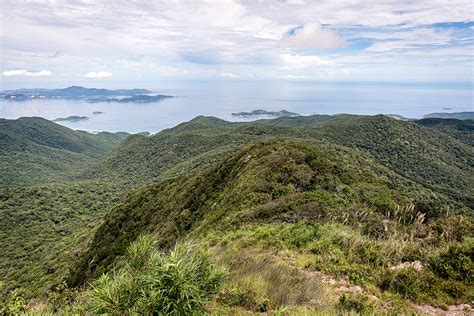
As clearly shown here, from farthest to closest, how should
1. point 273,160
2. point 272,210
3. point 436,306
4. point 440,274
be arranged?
1. point 273,160
2. point 272,210
3. point 440,274
4. point 436,306

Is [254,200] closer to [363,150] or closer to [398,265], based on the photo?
[398,265]

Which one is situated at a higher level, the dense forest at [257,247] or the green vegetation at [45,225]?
the dense forest at [257,247]

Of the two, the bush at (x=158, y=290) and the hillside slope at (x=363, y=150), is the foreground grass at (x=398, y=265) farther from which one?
the hillside slope at (x=363, y=150)

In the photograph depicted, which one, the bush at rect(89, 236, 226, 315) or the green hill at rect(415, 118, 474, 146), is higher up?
the bush at rect(89, 236, 226, 315)

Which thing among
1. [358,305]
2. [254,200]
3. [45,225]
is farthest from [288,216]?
[45,225]

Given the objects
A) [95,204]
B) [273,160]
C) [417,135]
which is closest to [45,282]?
[273,160]

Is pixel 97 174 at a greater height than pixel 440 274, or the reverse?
pixel 440 274

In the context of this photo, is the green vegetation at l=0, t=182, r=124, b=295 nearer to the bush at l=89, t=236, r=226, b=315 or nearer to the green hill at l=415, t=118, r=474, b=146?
the bush at l=89, t=236, r=226, b=315

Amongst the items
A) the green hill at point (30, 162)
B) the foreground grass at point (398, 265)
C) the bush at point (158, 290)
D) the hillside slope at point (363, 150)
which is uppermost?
the bush at point (158, 290)

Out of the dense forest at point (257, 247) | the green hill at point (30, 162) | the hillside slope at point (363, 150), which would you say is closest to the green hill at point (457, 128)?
the hillside slope at point (363, 150)

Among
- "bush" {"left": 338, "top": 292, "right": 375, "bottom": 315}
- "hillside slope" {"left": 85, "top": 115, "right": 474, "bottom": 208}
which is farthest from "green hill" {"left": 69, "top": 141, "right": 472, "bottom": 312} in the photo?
"hillside slope" {"left": 85, "top": 115, "right": 474, "bottom": 208}

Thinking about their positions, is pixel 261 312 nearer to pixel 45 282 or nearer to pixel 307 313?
pixel 307 313
